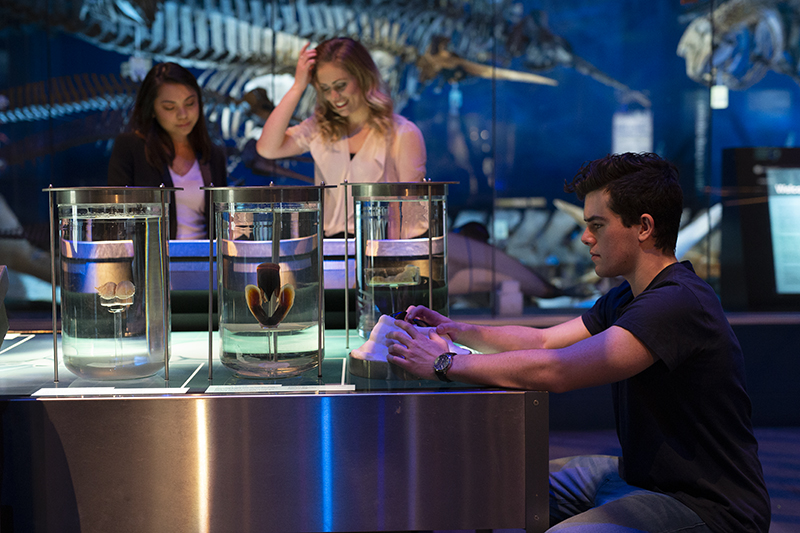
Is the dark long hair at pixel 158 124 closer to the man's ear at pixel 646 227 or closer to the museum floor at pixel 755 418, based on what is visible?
the museum floor at pixel 755 418

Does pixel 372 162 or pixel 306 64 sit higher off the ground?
pixel 306 64

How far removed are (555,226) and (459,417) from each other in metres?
3.44

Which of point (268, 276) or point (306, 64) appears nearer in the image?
point (268, 276)

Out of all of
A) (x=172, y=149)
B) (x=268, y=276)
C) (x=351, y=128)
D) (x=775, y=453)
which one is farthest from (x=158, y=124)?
(x=775, y=453)

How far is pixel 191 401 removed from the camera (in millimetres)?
1150

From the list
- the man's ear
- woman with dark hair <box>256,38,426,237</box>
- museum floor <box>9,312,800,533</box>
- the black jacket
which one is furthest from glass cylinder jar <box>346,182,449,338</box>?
museum floor <box>9,312,800,533</box>

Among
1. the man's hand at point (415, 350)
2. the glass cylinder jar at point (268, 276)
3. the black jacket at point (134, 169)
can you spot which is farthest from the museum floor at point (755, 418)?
the glass cylinder jar at point (268, 276)

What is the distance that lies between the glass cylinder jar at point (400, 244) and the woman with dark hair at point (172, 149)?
1248mm

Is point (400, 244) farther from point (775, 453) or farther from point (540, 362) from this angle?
point (775, 453)

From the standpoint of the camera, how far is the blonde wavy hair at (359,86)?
2662 millimetres

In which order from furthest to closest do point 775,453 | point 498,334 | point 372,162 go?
1. point 775,453
2. point 372,162
3. point 498,334

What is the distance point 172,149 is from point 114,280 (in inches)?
60.1

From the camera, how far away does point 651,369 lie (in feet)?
4.64

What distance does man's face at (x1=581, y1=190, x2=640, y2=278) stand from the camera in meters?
1.46
